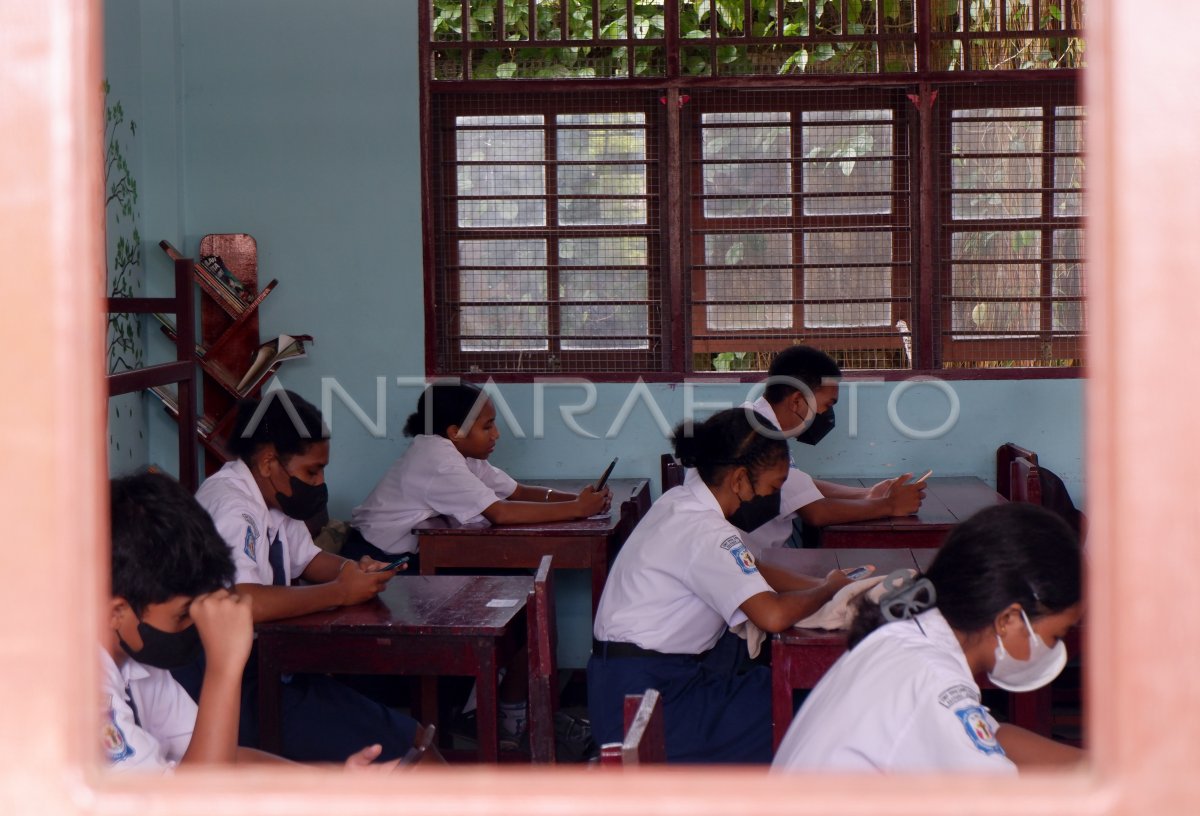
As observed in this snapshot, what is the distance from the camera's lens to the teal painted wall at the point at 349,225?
14.6ft

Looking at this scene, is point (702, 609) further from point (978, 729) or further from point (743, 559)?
point (978, 729)

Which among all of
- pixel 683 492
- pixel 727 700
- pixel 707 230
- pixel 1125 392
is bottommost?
pixel 727 700

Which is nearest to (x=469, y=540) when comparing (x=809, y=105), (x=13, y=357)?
(x=809, y=105)

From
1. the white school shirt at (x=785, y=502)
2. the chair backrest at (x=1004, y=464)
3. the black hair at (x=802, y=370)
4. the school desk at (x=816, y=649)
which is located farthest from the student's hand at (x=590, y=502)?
the chair backrest at (x=1004, y=464)

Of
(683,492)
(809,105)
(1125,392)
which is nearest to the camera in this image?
(1125,392)

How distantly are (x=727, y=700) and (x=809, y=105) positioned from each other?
8.24ft

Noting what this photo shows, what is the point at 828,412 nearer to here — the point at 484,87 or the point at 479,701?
the point at 484,87

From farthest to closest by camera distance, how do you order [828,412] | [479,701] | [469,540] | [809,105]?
[809,105], [828,412], [469,540], [479,701]

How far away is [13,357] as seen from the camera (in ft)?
1.83

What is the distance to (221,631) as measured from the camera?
1.83 meters

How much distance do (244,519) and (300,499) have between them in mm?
266

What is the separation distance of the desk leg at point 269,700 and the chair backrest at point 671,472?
1.58 meters

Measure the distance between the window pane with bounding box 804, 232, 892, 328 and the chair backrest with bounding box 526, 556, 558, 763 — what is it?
2.31 metres

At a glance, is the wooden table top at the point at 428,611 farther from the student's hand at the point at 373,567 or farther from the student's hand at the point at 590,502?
the student's hand at the point at 590,502
